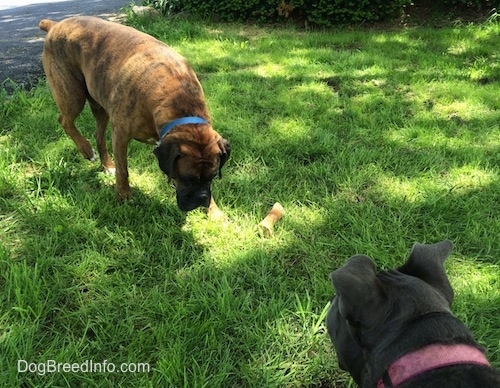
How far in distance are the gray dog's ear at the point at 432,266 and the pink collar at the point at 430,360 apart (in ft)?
1.12

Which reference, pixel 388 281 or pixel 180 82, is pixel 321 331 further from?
pixel 180 82

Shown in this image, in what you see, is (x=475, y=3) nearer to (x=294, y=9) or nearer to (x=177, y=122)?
(x=294, y=9)

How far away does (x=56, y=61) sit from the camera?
13.1ft

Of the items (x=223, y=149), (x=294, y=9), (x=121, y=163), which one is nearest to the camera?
(x=223, y=149)

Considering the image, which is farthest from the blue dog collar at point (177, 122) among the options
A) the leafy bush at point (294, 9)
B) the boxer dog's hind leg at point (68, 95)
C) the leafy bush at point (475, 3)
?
the leafy bush at point (475, 3)

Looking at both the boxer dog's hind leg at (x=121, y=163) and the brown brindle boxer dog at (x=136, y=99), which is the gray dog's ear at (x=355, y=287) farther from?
the boxer dog's hind leg at (x=121, y=163)

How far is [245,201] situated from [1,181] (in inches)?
76.7

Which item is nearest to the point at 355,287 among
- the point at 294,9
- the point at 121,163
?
the point at 121,163

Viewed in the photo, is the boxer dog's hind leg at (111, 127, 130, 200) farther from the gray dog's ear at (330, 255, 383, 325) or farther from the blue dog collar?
the gray dog's ear at (330, 255, 383, 325)

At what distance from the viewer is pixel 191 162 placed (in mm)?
3188

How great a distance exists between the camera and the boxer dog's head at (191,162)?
3127 mm

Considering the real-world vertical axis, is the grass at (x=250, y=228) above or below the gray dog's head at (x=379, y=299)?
below

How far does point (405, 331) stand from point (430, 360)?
0.14 meters

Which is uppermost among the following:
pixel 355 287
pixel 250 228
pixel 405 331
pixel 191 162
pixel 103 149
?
pixel 355 287
